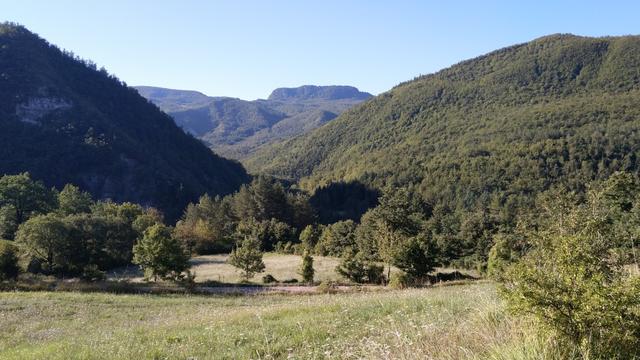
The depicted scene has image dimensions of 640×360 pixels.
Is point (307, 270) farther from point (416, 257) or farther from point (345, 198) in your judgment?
point (345, 198)

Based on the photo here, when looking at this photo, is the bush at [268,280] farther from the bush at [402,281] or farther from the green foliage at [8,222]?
the green foliage at [8,222]

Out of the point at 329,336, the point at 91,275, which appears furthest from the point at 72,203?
the point at 329,336

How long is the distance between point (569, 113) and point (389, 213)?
521 ft

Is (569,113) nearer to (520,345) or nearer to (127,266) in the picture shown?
(127,266)

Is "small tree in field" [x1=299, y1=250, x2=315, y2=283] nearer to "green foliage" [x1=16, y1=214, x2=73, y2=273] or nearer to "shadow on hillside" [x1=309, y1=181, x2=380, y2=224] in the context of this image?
"green foliage" [x1=16, y1=214, x2=73, y2=273]

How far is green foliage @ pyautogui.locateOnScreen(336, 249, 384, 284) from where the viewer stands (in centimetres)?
4044

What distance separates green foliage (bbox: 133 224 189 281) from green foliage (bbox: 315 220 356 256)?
97.9 feet

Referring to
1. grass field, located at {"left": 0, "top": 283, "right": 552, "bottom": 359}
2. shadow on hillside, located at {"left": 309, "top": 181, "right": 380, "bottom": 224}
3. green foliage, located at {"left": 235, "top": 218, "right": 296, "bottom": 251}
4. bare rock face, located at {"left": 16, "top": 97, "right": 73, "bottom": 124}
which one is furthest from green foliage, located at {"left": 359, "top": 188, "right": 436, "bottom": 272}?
bare rock face, located at {"left": 16, "top": 97, "right": 73, "bottom": 124}

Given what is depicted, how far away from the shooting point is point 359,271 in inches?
1593

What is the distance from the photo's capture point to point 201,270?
53.3 m

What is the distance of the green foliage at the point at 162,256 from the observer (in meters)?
38.4

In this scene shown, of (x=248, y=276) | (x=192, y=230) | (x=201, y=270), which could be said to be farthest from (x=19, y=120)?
(x=248, y=276)

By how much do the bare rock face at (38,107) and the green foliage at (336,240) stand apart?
431 feet

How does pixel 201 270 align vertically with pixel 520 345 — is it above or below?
below
